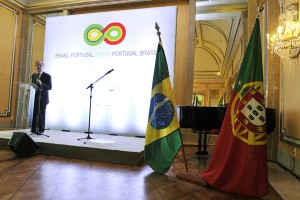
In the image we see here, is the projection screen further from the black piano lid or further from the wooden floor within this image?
the wooden floor

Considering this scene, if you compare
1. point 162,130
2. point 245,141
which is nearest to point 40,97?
point 162,130

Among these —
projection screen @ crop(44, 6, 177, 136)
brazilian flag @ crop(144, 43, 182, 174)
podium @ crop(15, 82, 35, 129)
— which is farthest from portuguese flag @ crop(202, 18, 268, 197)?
podium @ crop(15, 82, 35, 129)

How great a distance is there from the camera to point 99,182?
2.30 meters

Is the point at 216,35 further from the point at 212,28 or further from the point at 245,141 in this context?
the point at 245,141

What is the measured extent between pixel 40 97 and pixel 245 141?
3755 mm

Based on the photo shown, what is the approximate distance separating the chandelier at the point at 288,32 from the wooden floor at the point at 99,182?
1516 mm

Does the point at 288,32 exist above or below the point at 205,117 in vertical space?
above

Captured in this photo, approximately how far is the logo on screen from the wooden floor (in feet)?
11.0

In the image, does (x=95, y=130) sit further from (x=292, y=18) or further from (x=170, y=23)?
(x=292, y=18)

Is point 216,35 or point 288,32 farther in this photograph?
point 216,35

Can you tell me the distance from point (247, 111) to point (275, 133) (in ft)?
5.98

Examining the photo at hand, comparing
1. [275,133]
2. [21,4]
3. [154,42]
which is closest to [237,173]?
[275,133]

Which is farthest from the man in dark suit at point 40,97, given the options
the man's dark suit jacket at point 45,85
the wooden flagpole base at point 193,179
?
the wooden flagpole base at point 193,179

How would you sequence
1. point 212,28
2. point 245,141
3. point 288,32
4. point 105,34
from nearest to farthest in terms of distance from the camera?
point 245,141
point 288,32
point 105,34
point 212,28
